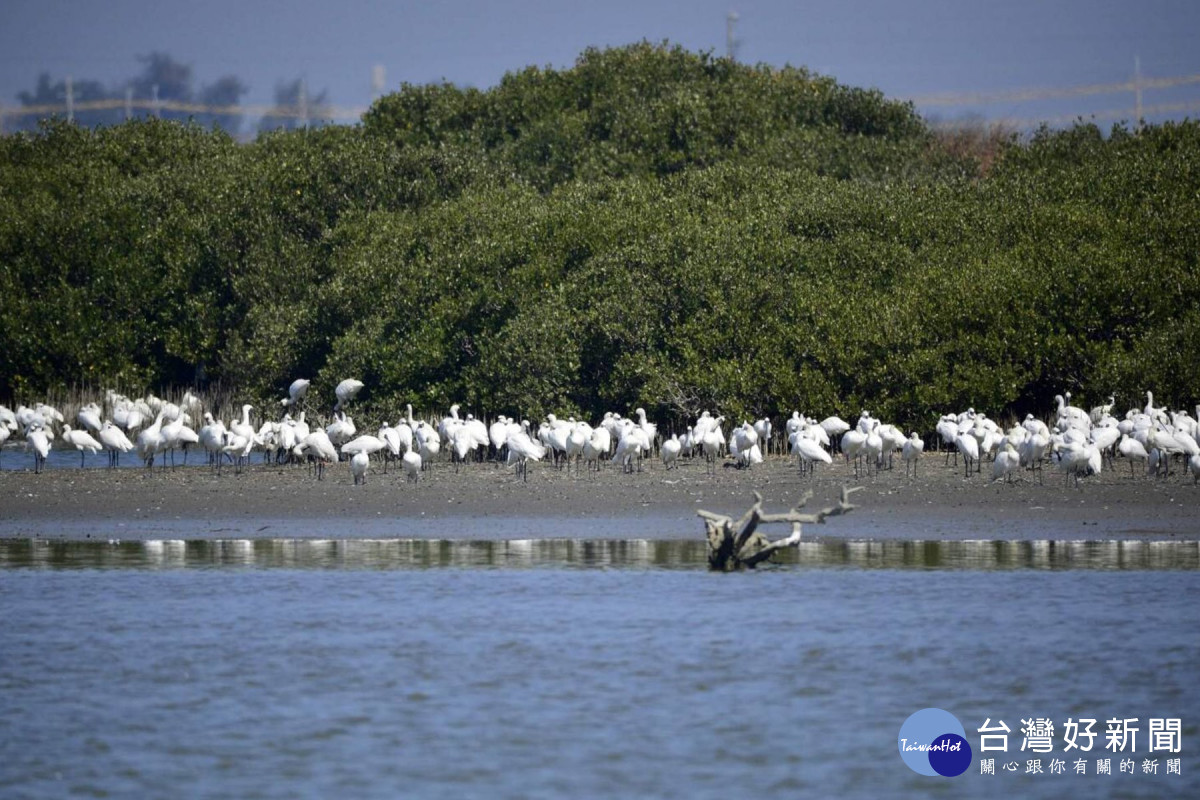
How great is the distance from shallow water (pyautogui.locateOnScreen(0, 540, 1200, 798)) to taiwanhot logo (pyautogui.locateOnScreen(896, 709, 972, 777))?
0.14m

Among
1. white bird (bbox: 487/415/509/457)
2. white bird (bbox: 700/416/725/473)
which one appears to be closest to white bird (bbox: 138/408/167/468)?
white bird (bbox: 487/415/509/457)

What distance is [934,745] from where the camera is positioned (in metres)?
11.6

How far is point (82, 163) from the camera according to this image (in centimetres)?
4872

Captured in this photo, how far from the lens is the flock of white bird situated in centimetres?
2320

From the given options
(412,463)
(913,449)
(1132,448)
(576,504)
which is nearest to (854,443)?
(913,449)

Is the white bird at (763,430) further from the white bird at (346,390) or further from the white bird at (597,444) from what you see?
the white bird at (346,390)

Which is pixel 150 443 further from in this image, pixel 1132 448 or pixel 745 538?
pixel 1132 448

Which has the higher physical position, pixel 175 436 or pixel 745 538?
pixel 175 436

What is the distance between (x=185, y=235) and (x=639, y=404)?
575 inches

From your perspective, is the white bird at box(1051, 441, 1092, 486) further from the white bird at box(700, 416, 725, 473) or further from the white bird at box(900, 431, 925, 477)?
the white bird at box(700, 416, 725, 473)

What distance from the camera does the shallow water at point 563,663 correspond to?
11234 mm

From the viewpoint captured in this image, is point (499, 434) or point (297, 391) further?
point (297, 391)

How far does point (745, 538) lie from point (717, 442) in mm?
8663

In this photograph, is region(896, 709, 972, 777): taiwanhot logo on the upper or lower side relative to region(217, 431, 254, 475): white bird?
lower
